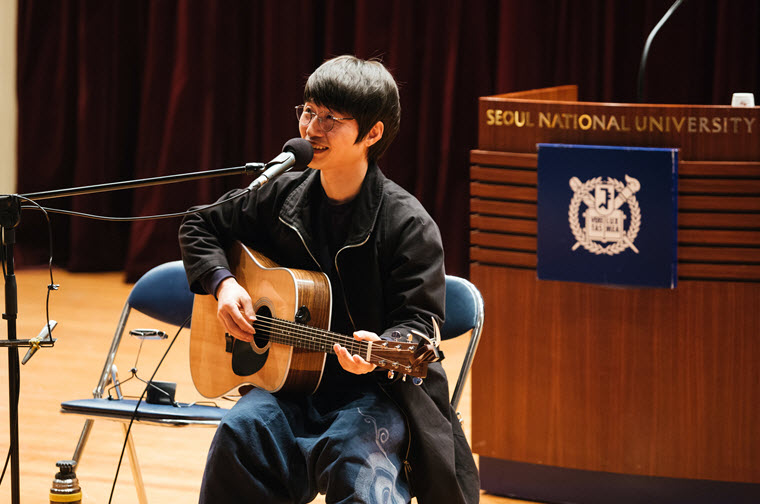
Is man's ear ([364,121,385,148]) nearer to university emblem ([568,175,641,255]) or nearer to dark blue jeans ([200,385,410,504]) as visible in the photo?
dark blue jeans ([200,385,410,504])

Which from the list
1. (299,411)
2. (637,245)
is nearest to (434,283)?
(299,411)

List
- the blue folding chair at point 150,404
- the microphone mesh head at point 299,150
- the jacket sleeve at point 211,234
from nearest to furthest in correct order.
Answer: the microphone mesh head at point 299,150
the jacket sleeve at point 211,234
the blue folding chair at point 150,404

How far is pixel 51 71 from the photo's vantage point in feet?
23.0

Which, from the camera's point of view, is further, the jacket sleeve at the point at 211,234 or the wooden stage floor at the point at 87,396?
the wooden stage floor at the point at 87,396

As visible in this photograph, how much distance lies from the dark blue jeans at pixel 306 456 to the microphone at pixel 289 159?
544mm

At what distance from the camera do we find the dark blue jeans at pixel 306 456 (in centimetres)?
213

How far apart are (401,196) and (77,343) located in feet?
10.8

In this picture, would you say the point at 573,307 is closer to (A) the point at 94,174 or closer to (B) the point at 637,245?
(B) the point at 637,245

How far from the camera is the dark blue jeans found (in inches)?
83.9

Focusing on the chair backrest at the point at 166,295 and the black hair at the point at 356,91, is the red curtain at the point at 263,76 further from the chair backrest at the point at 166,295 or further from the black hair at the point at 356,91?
the black hair at the point at 356,91

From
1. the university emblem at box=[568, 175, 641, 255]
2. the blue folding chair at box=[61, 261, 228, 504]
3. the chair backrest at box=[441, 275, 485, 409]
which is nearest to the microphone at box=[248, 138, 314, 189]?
the chair backrest at box=[441, 275, 485, 409]

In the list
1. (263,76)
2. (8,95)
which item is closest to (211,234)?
(263,76)

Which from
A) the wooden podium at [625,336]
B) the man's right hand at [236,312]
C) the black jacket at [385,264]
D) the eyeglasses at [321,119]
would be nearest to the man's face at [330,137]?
the eyeglasses at [321,119]

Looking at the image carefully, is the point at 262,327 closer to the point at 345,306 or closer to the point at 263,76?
the point at 345,306
